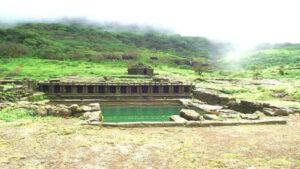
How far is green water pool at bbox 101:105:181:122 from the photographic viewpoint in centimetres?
3872

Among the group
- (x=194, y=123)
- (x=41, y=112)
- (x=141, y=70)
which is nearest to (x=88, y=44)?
(x=141, y=70)

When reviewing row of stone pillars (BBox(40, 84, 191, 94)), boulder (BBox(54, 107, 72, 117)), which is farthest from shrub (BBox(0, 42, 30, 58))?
boulder (BBox(54, 107, 72, 117))

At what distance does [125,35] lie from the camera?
186 m

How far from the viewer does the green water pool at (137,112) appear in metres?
38.7

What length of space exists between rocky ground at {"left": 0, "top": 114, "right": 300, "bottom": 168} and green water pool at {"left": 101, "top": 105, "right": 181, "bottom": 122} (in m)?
17.2

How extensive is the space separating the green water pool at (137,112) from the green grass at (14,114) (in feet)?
39.5

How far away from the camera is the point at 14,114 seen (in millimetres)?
24500

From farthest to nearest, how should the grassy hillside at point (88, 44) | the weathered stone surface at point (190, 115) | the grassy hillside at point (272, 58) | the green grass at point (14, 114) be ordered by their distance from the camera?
the grassy hillside at point (272, 58), the grassy hillside at point (88, 44), the weathered stone surface at point (190, 115), the green grass at point (14, 114)

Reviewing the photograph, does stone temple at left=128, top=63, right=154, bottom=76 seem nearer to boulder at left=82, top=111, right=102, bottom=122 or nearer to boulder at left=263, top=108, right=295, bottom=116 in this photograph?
boulder at left=263, top=108, right=295, bottom=116

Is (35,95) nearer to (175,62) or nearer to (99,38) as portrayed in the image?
(175,62)

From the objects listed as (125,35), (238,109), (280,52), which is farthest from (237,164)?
(125,35)

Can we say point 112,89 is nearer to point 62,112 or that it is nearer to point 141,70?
point 62,112

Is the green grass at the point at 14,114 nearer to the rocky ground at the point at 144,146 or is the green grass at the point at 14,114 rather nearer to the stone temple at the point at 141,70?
the rocky ground at the point at 144,146

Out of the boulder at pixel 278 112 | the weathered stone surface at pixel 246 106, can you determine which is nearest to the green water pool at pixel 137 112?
the weathered stone surface at pixel 246 106
